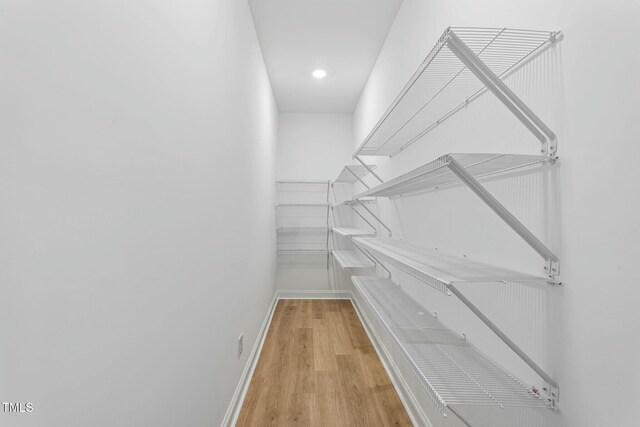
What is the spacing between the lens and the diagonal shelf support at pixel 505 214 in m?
0.74

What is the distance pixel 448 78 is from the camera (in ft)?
3.63

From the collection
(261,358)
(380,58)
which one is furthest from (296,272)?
(380,58)

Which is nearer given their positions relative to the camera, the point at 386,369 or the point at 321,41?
the point at 386,369

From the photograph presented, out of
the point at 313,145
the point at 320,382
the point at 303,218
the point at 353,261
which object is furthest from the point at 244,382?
the point at 313,145

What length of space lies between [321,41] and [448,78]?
181 centimetres

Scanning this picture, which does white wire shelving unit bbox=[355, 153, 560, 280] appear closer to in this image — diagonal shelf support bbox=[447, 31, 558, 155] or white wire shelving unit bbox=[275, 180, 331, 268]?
diagonal shelf support bbox=[447, 31, 558, 155]

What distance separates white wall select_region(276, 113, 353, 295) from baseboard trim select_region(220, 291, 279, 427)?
1135 mm

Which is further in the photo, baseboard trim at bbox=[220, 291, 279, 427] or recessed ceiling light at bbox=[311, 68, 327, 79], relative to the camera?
recessed ceiling light at bbox=[311, 68, 327, 79]

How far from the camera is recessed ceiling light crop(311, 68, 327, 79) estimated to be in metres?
3.06

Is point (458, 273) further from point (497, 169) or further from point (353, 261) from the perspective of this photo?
point (353, 261)

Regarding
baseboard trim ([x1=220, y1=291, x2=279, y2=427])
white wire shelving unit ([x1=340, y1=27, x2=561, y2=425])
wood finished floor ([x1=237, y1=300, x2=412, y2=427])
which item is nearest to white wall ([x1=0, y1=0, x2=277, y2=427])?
baseboard trim ([x1=220, y1=291, x2=279, y2=427])

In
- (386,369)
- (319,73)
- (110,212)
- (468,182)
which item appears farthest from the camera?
(319,73)

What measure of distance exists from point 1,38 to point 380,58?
2702 millimetres

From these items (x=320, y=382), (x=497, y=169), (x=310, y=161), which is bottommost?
(x=320, y=382)
